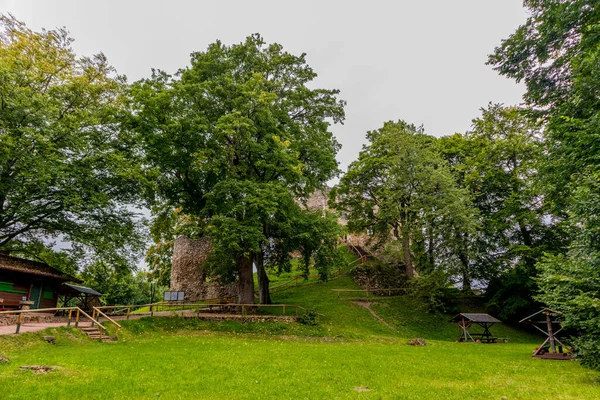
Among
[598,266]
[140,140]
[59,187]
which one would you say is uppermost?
[140,140]

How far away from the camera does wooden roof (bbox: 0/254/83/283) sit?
1882 centimetres

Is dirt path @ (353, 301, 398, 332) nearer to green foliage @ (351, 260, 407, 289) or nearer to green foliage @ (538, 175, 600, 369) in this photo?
green foliage @ (351, 260, 407, 289)

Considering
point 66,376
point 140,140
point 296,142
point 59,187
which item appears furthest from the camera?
point 296,142

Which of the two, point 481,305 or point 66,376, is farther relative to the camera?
point 481,305

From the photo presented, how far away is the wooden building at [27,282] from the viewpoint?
19000 mm

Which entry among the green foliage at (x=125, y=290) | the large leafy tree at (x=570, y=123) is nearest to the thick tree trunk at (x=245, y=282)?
the large leafy tree at (x=570, y=123)

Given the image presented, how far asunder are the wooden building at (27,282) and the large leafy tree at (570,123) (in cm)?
2559

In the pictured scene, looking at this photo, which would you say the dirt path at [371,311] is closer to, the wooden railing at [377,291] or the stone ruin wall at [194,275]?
the wooden railing at [377,291]

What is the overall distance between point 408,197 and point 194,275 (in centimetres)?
2049

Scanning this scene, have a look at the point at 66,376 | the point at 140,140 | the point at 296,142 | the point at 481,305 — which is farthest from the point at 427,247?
the point at 66,376

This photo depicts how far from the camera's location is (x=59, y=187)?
55.1 ft

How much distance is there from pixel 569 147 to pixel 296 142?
45.8 ft

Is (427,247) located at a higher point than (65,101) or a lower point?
lower

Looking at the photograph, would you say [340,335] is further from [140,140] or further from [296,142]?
[140,140]
